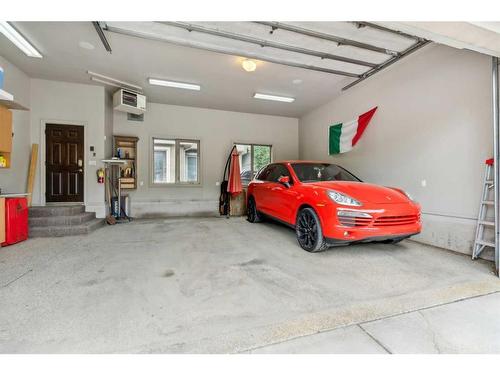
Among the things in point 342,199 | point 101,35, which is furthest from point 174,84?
point 342,199

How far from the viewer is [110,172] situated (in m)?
5.88

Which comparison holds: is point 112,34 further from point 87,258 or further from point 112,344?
point 112,344

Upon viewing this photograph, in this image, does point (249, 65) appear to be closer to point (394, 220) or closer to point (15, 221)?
point (394, 220)

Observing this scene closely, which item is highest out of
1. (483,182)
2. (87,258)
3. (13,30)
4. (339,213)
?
(13,30)

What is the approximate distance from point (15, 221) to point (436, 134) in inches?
271

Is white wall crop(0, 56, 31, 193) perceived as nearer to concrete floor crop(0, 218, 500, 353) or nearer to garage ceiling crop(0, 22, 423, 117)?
garage ceiling crop(0, 22, 423, 117)

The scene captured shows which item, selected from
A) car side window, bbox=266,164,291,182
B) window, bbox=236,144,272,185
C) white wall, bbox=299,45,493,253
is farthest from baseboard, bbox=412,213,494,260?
window, bbox=236,144,272,185

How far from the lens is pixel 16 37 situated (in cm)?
316

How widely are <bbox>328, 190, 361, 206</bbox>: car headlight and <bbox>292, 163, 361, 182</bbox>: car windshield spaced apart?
81 cm

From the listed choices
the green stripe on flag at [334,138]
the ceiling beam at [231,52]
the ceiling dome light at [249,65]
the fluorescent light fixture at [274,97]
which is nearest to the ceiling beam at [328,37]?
the ceiling beam at [231,52]

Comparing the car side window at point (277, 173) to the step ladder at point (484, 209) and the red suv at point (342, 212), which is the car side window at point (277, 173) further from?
the step ladder at point (484, 209)

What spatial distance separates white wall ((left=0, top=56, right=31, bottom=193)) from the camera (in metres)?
4.25
